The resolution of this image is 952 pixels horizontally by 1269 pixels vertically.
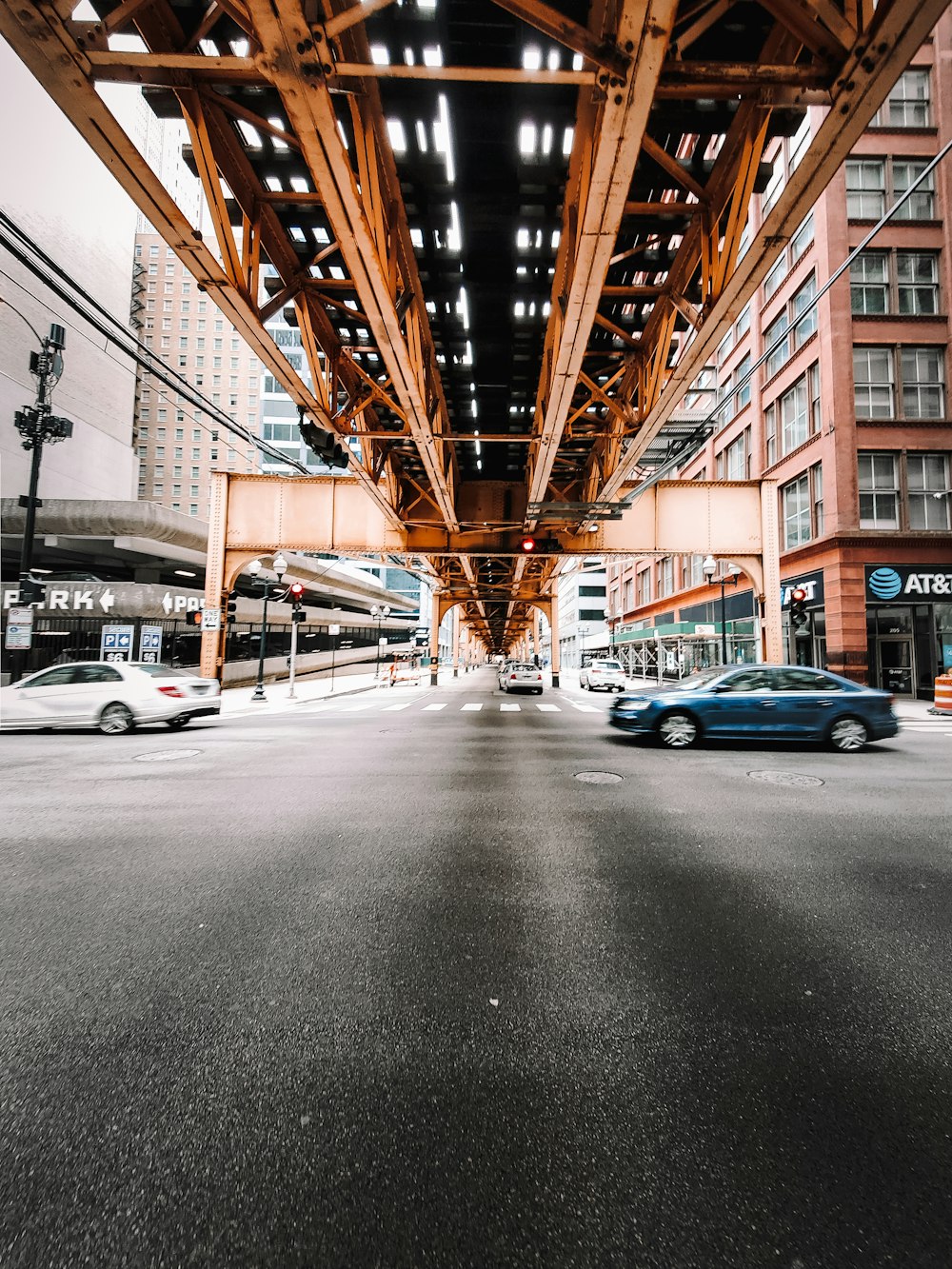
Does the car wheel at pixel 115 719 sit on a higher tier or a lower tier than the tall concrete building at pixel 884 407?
lower

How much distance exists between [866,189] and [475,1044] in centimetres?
3370

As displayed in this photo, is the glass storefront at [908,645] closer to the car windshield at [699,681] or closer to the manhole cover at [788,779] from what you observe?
the car windshield at [699,681]

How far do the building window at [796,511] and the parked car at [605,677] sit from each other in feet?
32.5

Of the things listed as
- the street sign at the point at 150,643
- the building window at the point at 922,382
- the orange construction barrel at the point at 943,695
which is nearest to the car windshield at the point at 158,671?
the street sign at the point at 150,643

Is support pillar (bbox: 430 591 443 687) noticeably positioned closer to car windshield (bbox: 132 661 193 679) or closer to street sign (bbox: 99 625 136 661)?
street sign (bbox: 99 625 136 661)

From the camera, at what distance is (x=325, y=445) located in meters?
10.0

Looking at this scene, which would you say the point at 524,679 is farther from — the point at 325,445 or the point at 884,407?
the point at 325,445

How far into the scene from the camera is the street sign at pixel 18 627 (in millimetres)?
15516

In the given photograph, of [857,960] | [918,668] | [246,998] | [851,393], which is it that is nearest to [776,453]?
[851,393]

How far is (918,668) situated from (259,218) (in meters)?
26.7

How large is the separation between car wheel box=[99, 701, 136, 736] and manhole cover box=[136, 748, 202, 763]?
3.08m

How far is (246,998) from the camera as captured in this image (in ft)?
8.87

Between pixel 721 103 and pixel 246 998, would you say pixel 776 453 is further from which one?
pixel 246 998

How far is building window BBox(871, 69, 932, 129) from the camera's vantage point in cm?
2391
